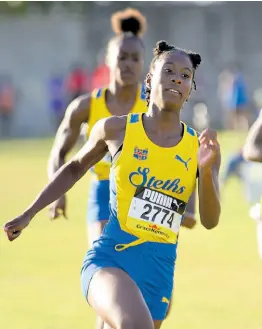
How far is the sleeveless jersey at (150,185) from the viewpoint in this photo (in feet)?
18.1

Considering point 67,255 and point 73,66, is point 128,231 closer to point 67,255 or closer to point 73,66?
point 67,255

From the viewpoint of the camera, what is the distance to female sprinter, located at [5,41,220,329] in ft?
17.9

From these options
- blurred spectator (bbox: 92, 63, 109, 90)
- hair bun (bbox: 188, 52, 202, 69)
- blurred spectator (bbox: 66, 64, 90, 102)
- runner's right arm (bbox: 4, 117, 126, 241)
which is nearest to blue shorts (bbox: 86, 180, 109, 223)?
runner's right arm (bbox: 4, 117, 126, 241)

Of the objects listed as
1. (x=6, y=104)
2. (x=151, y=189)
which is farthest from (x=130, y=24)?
(x=6, y=104)

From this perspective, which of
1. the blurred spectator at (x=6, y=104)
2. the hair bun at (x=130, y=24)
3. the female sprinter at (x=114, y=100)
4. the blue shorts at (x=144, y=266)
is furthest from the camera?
the blurred spectator at (x=6, y=104)

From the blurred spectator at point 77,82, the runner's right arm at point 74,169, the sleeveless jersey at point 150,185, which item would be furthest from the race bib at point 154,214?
the blurred spectator at point 77,82

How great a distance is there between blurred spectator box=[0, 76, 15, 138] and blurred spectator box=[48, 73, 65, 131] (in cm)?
136

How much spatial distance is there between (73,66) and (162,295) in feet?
105

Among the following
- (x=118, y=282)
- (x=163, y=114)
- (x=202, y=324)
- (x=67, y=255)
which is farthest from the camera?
(x=67, y=255)

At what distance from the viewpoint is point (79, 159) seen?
578 cm

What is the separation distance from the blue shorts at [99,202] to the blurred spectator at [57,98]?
27.9 metres

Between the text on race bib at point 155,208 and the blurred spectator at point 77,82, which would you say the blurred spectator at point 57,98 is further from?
the text on race bib at point 155,208

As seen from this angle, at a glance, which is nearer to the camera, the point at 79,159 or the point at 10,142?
the point at 79,159

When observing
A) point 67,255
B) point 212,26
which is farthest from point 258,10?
point 67,255
